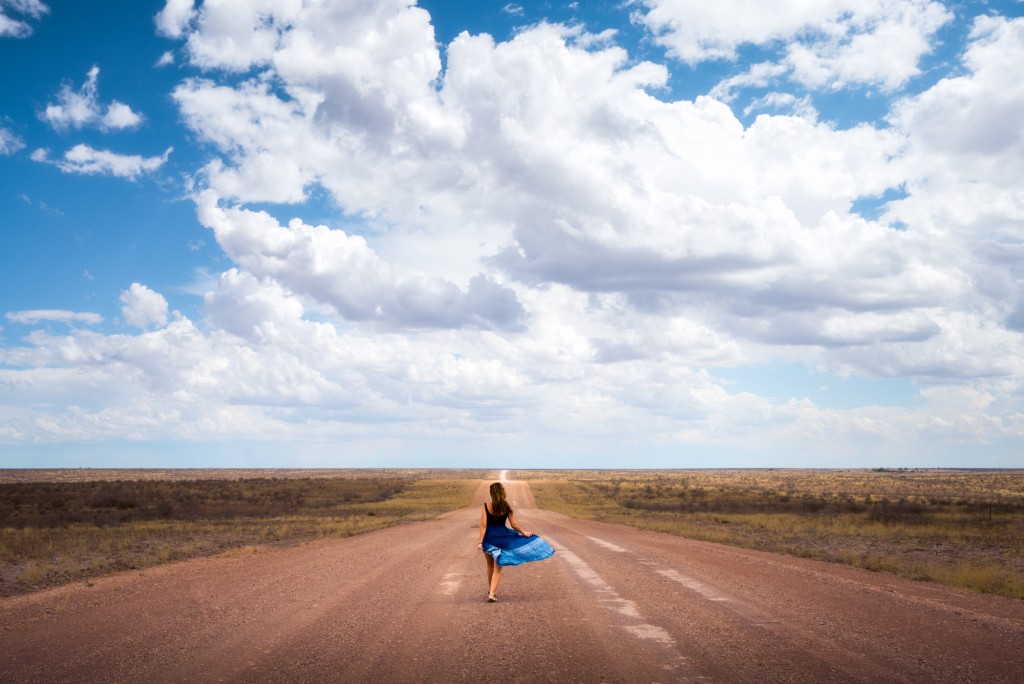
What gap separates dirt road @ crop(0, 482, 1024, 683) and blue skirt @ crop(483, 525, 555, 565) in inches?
27.7

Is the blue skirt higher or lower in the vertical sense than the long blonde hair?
lower

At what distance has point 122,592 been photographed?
14234 mm

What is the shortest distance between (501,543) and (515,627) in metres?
2.28

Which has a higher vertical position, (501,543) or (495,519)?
(495,519)

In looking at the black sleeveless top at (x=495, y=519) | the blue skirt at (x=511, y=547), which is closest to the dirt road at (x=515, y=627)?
the blue skirt at (x=511, y=547)

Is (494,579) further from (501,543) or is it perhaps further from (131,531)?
(131,531)

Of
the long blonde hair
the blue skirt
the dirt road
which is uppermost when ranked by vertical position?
the long blonde hair

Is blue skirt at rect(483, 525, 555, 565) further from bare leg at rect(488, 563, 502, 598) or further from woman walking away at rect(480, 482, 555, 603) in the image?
bare leg at rect(488, 563, 502, 598)

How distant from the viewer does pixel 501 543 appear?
12.1 m

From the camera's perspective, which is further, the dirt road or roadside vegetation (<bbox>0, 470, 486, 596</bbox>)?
roadside vegetation (<bbox>0, 470, 486, 596</bbox>)

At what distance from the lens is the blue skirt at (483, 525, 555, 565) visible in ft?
39.0

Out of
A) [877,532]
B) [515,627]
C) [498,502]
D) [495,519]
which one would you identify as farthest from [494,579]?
[877,532]

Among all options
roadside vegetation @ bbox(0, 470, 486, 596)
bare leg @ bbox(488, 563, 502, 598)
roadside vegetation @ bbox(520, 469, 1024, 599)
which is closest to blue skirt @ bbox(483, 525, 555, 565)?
bare leg @ bbox(488, 563, 502, 598)

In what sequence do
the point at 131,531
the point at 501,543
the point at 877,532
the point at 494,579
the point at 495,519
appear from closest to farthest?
the point at 494,579, the point at 501,543, the point at 495,519, the point at 131,531, the point at 877,532
